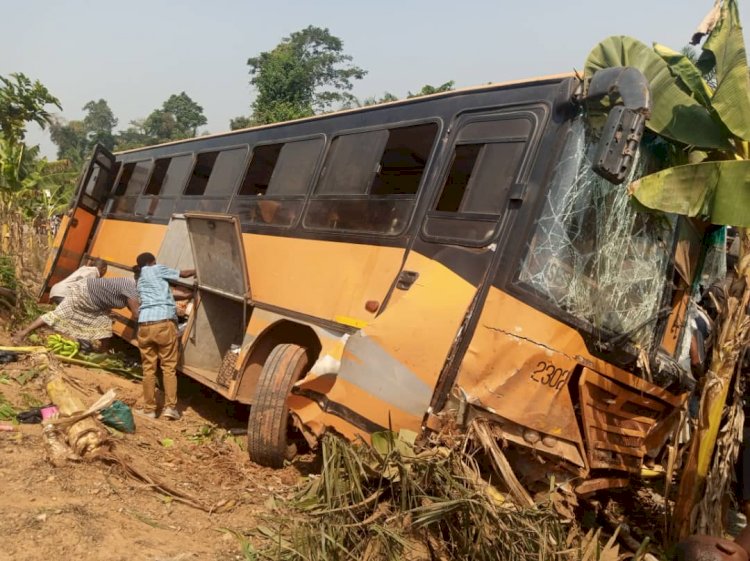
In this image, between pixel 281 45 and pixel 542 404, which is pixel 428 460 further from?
pixel 281 45

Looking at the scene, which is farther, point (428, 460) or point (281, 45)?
point (281, 45)

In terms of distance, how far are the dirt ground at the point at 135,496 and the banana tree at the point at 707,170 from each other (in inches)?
115

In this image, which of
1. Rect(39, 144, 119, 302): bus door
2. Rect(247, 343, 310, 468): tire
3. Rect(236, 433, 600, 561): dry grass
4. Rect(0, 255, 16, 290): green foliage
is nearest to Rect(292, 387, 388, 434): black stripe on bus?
Rect(236, 433, 600, 561): dry grass

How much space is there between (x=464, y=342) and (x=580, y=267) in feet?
3.00

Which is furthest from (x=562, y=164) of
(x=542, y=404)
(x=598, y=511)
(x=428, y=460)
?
(x=598, y=511)

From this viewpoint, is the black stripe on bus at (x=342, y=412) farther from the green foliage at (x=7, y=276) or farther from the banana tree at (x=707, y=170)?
the green foliage at (x=7, y=276)

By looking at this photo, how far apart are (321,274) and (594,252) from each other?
2.19 meters

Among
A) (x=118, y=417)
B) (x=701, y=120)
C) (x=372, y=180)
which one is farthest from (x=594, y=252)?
(x=118, y=417)

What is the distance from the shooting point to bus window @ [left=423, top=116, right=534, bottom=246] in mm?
3844

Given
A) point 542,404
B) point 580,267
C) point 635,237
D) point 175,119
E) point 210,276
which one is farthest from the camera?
point 175,119

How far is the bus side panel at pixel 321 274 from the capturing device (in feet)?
14.7

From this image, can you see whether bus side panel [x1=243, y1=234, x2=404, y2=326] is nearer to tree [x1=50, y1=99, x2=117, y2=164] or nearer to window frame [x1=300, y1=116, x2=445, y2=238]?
window frame [x1=300, y1=116, x2=445, y2=238]

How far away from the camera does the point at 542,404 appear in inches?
138

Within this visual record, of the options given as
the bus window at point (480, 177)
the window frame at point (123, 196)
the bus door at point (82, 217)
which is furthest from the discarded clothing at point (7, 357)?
the bus window at point (480, 177)
